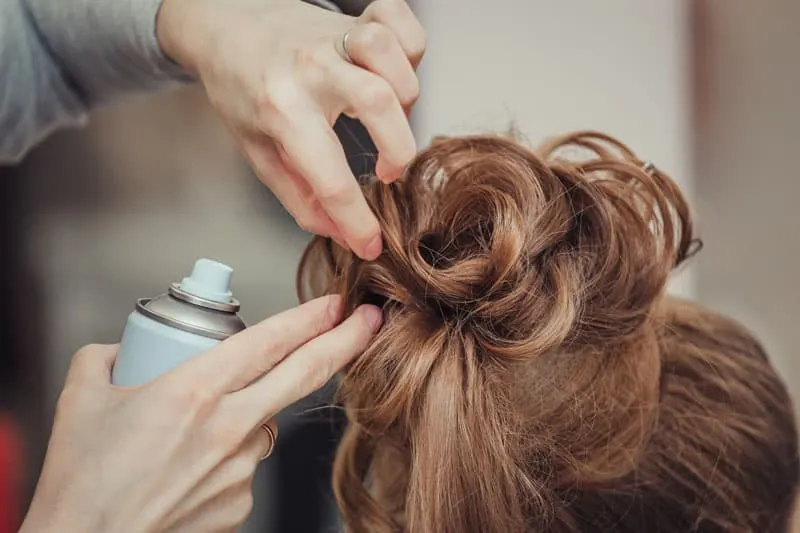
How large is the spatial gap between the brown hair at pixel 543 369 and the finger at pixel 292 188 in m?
0.06

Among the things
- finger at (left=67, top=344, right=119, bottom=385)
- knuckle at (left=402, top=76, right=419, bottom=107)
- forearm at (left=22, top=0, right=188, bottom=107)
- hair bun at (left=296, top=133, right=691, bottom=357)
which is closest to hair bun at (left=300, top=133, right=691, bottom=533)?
hair bun at (left=296, top=133, right=691, bottom=357)

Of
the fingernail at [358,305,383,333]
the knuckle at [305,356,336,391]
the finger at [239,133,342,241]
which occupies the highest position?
the finger at [239,133,342,241]

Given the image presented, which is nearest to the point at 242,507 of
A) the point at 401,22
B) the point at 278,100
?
the point at 278,100

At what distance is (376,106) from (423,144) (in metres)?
0.64

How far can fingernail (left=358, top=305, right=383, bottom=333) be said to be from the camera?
2.26ft

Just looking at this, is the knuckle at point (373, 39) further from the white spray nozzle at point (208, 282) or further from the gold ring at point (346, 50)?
the white spray nozzle at point (208, 282)

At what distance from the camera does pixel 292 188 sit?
2.36 ft

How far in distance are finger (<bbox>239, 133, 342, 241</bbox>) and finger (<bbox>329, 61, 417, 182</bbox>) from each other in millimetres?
104

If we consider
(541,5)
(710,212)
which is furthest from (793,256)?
(541,5)

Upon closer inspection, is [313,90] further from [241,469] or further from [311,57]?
[241,469]

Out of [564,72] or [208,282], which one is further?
[564,72]

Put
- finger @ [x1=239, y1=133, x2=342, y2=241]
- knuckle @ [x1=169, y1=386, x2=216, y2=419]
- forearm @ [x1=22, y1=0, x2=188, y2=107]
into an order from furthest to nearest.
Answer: forearm @ [x1=22, y1=0, x2=188, y2=107] → finger @ [x1=239, y1=133, x2=342, y2=241] → knuckle @ [x1=169, y1=386, x2=216, y2=419]

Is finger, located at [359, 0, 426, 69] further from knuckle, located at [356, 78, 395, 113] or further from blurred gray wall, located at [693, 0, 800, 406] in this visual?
blurred gray wall, located at [693, 0, 800, 406]

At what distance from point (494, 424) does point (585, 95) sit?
755 millimetres
